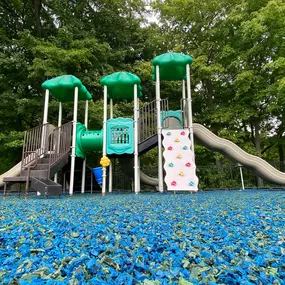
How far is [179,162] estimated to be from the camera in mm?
7453

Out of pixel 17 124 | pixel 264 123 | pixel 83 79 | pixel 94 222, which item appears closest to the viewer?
pixel 94 222

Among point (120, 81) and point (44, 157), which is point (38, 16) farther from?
point (44, 157)

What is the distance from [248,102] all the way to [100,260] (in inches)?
518

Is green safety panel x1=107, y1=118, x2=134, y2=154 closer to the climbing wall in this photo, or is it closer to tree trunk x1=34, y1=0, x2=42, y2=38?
the climbing wall

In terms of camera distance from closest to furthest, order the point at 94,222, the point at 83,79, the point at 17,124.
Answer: the point at 94,222 → the point at 83,79 → the point at 17,124

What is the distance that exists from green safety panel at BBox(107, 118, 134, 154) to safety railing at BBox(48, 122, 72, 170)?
1.38 metres

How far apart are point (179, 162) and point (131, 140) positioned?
1.78 meters

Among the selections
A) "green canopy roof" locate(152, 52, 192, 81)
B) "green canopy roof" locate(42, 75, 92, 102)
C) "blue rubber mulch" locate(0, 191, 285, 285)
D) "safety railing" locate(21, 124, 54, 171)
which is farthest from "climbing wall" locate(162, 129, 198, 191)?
"blue rubber mulch" locate(0, 191, 285, 285)

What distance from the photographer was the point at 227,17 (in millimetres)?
13234

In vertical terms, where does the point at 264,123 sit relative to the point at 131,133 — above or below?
above

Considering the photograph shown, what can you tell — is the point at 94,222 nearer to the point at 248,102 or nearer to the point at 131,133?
the point at 131,133

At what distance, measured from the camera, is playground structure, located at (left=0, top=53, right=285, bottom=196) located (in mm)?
7324

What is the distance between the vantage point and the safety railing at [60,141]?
755 centimetres

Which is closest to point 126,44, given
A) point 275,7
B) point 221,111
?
point 221,111
